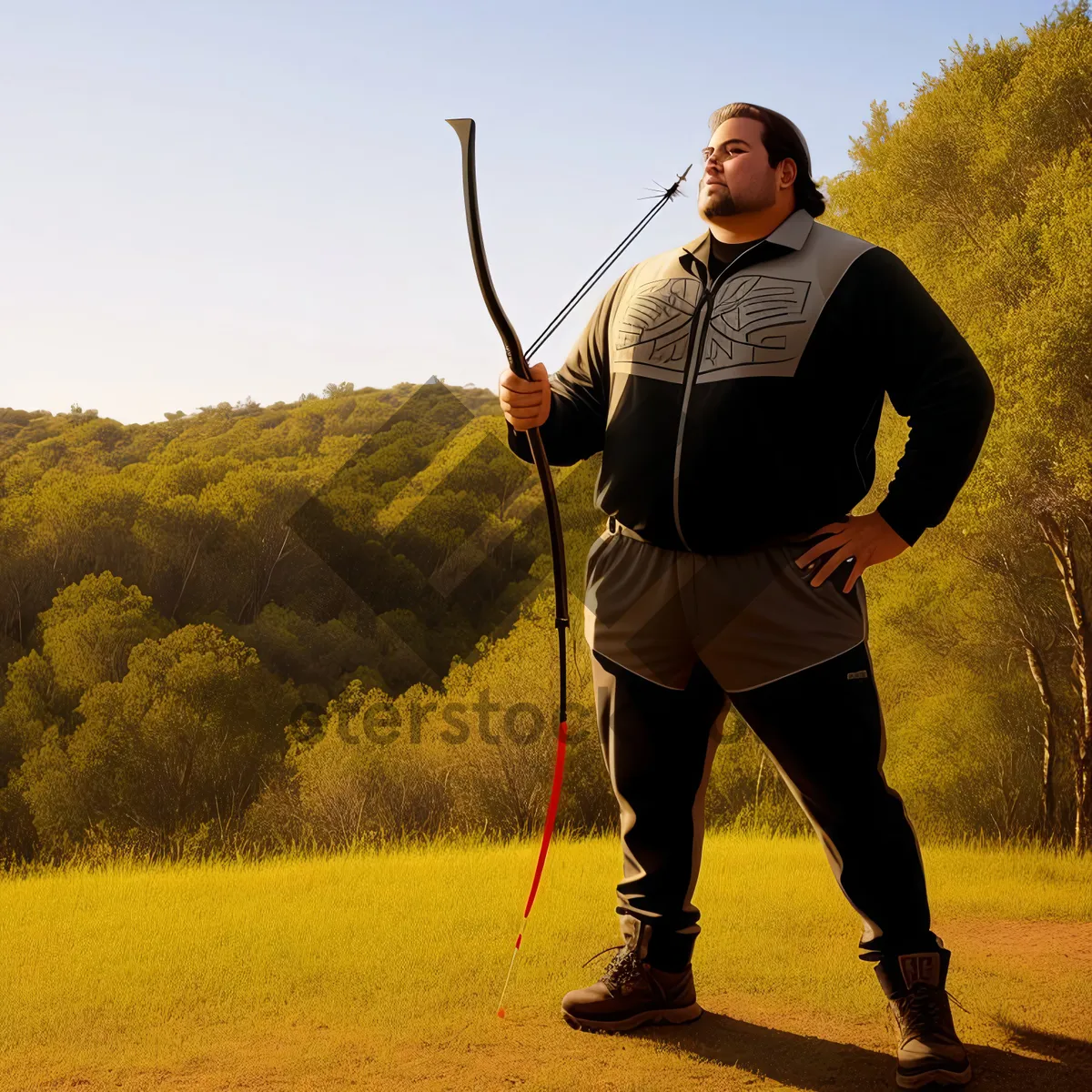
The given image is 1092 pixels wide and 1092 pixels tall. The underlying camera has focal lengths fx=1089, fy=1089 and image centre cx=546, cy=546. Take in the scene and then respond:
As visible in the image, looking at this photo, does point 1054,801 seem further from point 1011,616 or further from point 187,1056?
point 187,1056

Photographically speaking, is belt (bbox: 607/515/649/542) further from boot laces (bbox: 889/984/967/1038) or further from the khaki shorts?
boot laces (bbox: 889/984/967/1038)

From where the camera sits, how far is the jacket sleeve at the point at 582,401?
2879 mm

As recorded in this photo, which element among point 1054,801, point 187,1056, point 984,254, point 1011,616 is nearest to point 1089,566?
point 1011,616

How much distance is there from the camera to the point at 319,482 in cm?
2883

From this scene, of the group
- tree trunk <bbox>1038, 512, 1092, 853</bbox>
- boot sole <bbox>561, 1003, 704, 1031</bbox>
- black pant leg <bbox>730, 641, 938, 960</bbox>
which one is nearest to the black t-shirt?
black pant leg <bbox>730, 641, 938, 960</bbox>

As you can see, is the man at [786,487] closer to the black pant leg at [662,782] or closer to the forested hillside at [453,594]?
the black pant leg at [662,782]

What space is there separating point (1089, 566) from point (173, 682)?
60.4 ft

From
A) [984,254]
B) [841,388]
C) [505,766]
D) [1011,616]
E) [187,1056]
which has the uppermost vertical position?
[984,254]

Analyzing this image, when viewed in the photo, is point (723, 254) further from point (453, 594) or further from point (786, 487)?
point (453, 594)

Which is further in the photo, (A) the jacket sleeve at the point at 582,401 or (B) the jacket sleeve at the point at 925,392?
(A) the jacket sleeve at the point at 582,401

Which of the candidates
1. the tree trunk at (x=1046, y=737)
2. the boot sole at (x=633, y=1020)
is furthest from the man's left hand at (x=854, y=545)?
the tree trunk at (x=1046, y=737)

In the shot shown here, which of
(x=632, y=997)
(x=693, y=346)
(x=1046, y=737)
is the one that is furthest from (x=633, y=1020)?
(x=1046, y=737)

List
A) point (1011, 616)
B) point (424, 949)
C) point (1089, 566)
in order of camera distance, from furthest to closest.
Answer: point (1011, 616), point (1089, 566), point (424, 949)

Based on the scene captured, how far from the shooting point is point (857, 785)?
8.23 ft
